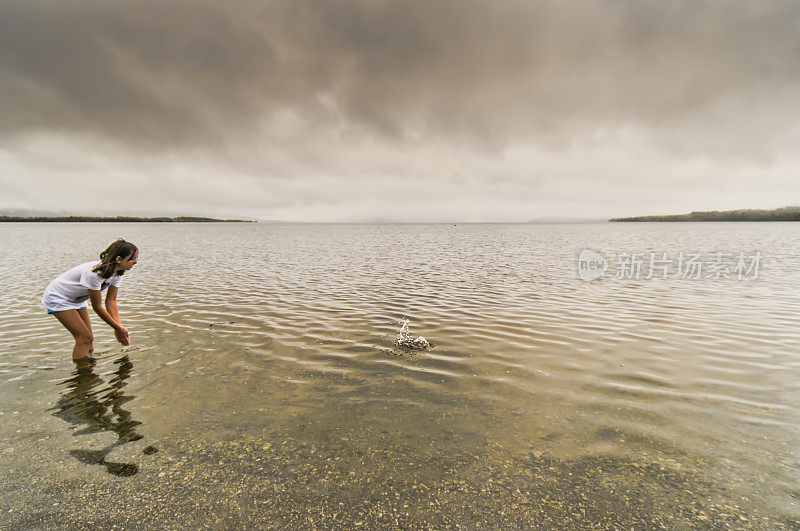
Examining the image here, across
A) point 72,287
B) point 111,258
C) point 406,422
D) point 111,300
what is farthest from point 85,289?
point 406,422

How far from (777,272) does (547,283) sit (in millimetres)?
18864

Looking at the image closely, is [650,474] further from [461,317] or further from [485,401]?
[461,317]

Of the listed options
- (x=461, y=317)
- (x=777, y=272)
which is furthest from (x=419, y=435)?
(x=777, y=272)

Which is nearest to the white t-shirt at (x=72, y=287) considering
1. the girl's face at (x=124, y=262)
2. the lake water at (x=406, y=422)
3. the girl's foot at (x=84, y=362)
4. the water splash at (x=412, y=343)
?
the girl's face at (x=124, y=262)

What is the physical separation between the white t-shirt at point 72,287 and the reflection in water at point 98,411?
1724 millimetres

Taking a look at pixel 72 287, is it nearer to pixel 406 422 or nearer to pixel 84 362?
pixel 84 362

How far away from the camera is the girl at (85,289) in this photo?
8594 millimetres

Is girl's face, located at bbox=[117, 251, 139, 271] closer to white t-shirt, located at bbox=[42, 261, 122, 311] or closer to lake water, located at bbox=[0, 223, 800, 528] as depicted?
white t-shirt, located at bbox=[42, 261, 122, 311]

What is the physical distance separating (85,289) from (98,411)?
3.92 metres

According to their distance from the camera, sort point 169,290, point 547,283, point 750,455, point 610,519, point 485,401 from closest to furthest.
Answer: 1. point 610,519
2. point 750,455
3. point 485,401
4. point 169,290
5. point 547,283

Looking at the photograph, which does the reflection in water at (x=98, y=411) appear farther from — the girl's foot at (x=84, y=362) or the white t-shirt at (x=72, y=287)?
the white t-shirt at (x=72, y=287)

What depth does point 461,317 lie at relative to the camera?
14.1 meters

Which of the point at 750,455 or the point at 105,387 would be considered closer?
the point at 750,455

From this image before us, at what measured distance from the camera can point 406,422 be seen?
257 inches
